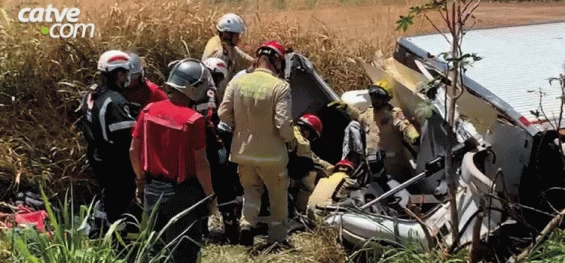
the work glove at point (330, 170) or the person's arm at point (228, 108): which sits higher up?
the person's arm at point (228, 108)

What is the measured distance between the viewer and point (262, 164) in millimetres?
6465

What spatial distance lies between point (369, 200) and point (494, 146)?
4.91 feet

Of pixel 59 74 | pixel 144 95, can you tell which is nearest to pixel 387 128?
pixel 144 95

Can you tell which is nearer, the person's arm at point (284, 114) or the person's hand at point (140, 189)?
the person's hand at point (140, 189)

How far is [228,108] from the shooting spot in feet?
21.4

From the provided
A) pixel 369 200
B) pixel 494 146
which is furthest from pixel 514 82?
pixel 369 200

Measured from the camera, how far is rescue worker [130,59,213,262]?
5.32 meters

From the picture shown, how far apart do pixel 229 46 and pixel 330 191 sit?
2173 mm

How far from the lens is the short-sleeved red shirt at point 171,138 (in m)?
5.29

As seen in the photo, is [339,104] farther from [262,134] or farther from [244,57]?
[262,134]

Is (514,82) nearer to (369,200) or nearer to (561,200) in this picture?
(561,200)

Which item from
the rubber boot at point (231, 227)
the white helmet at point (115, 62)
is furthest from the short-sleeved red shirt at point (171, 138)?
the rubber boot at point (231, 227)

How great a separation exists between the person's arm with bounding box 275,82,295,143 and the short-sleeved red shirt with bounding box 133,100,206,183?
1056 millimetres

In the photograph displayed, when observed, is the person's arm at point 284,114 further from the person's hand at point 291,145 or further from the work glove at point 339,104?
the work glove at point 339,104
